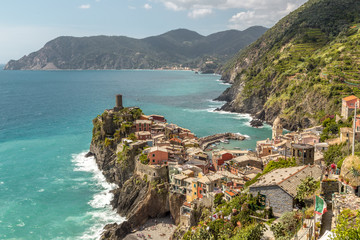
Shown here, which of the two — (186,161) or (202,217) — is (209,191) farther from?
(186,161)

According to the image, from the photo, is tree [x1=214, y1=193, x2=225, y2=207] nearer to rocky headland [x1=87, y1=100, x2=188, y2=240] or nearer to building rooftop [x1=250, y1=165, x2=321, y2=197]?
building rooftop [x1=250, y1=165, x2=321, y2=197]

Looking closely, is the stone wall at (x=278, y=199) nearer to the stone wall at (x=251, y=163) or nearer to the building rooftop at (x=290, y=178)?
the building rooftop at (x=290, y=178)

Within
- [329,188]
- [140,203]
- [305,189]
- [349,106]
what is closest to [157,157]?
[140,203]

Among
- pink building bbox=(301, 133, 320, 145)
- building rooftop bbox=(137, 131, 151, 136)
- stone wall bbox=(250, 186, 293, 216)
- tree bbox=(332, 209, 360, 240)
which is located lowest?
pink building bbox=(301, 133, 320, 145)

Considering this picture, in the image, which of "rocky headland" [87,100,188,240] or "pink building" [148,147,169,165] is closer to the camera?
"rocky headland" [87,100,188,240]

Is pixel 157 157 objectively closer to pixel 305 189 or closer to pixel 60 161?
pixel 305 189

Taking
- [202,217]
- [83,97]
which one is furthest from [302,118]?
[83,97]

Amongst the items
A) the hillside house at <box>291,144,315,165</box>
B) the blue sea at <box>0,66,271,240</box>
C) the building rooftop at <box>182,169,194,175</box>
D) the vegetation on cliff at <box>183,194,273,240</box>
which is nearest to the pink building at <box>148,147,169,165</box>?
the building rooftop at <box>182,169,194,175</box>
